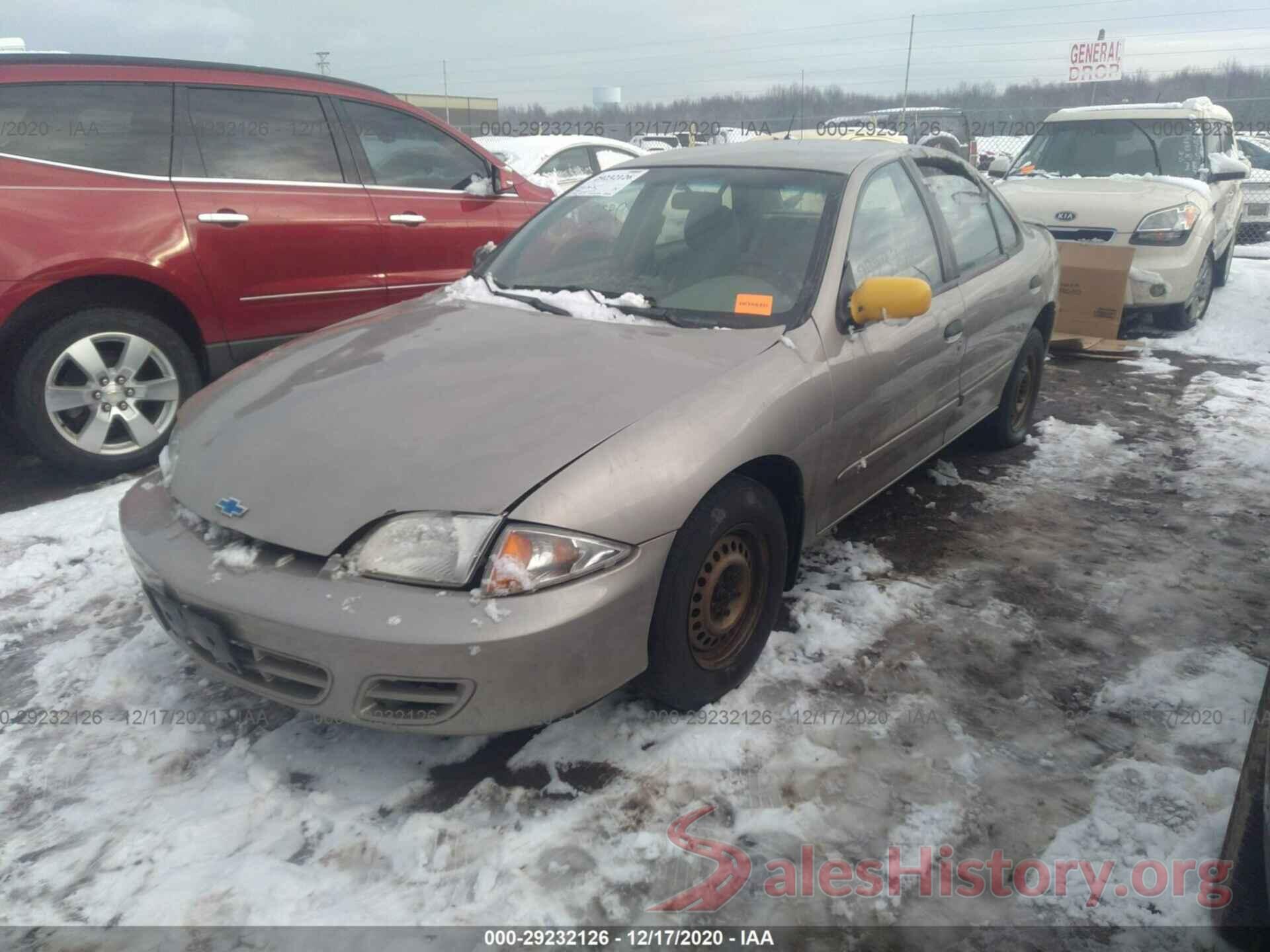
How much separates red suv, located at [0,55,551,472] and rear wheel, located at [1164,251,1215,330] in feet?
18.6

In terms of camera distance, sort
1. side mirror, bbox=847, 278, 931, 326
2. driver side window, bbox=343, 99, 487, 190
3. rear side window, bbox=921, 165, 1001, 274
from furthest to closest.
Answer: driver side window, bbox=343, 99, 487, 190, rear side window, bbox=921, 165, 1001, 274, side mirror, bbox=847, 278, 931, 326

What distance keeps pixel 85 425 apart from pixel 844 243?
3.38 metres

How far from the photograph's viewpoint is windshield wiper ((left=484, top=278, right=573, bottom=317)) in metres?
2.99

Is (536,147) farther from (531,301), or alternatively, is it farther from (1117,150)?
(531,301)

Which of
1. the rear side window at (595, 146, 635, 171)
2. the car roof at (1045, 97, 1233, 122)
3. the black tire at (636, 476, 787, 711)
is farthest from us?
the rear side window at (595, 146, 635, 171)

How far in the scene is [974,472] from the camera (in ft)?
14.6

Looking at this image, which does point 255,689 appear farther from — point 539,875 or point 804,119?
point 804,119

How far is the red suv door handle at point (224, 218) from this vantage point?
4.20 m

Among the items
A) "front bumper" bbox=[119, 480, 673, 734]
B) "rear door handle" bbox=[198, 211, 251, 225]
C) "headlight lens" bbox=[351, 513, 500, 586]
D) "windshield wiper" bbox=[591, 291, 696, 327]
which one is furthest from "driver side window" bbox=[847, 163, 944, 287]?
"rear door handle" bbox=[198, 211, 251, 225]

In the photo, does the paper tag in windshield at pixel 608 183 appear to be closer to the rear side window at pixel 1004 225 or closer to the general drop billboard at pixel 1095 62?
the rear side window at pixel 1004 225

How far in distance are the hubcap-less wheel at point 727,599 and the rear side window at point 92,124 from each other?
3.43 metres

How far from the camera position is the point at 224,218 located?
4.24m

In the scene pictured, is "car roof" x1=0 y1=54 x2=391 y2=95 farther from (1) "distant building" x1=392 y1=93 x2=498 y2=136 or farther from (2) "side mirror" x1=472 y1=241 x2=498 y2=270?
(1) "distant building" x1=392 y1=93 x2=498 y2=136

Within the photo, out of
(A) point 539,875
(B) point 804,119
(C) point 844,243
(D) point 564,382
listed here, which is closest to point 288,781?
(A) point 539,875
